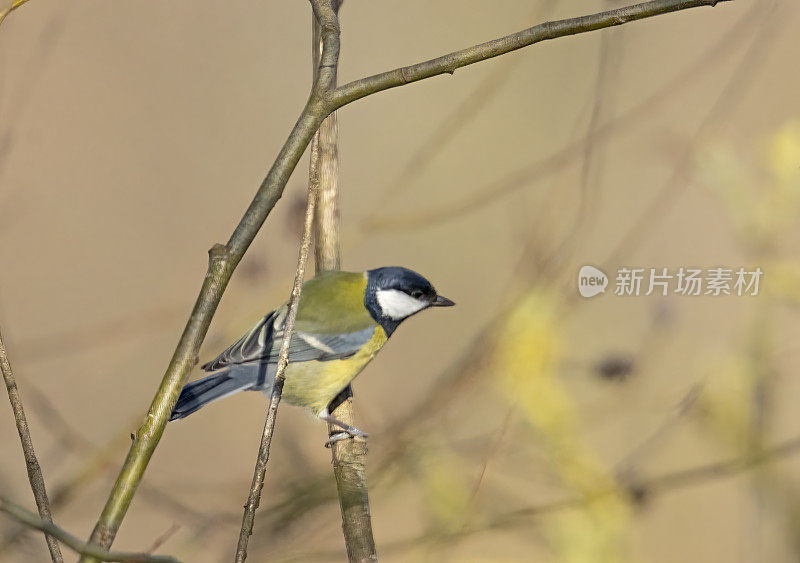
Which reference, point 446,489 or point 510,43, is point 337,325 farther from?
point 510,43

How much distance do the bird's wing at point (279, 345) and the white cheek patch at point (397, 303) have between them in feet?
0.07

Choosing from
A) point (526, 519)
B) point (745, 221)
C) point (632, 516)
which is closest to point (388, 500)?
point (526, 519)

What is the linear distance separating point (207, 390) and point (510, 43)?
391 millimetres

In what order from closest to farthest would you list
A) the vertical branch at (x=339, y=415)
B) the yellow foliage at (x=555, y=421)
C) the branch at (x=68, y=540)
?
the branch at (x=68, y=540)
the vertical branch at (x=339, y=415)
the yellow foliage at (x=555, y=421)

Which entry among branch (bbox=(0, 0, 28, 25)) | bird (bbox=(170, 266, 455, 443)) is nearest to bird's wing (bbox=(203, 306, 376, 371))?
bird (bbox=(170, 266, 455, 443))

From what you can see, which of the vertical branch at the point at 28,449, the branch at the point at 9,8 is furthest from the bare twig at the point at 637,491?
the branch at the point at 9,8

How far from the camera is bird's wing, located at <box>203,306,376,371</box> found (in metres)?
0.52

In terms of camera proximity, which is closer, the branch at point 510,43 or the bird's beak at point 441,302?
the branch at point 510,43

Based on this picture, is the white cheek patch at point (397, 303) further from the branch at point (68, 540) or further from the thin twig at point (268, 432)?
the branch at point (68, 540)

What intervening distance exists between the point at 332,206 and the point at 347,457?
0.69 feet

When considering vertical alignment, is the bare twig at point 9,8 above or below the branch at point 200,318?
above

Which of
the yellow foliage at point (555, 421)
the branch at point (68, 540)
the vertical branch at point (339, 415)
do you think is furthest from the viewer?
the yellow foliage at point (555, 421)

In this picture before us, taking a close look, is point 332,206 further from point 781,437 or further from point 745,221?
point 781,437

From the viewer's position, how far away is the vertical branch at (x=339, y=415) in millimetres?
486
